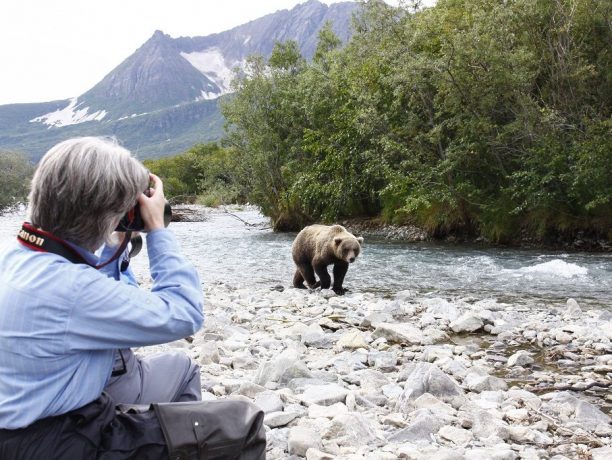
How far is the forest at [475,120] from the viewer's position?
51.4ft

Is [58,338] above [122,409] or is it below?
above

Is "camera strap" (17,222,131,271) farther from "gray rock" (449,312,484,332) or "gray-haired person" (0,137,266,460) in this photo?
"gray rock" (449,312,484,332)

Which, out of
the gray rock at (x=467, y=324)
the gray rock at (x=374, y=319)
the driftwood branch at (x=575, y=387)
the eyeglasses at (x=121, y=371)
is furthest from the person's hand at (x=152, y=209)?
the gray rock at (x=467, y=324)

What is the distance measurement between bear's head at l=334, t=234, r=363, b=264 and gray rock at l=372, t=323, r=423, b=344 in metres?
3.84

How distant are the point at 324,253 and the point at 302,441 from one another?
754 centimetres

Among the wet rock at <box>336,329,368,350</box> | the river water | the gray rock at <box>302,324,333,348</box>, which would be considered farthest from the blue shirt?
the river water

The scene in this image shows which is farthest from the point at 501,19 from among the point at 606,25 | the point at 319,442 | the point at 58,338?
the point at 58,338

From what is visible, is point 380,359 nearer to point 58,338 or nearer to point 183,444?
point 183,444

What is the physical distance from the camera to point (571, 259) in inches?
556

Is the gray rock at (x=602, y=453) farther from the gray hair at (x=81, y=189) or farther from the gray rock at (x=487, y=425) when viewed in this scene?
the gray hair at (x=81, y=189)

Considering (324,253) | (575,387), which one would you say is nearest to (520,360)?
(575,387)

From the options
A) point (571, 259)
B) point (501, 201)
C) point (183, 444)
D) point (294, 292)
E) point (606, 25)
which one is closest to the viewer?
point (183, 444)

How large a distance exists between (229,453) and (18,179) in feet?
220

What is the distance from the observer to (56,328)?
74.0 inches
